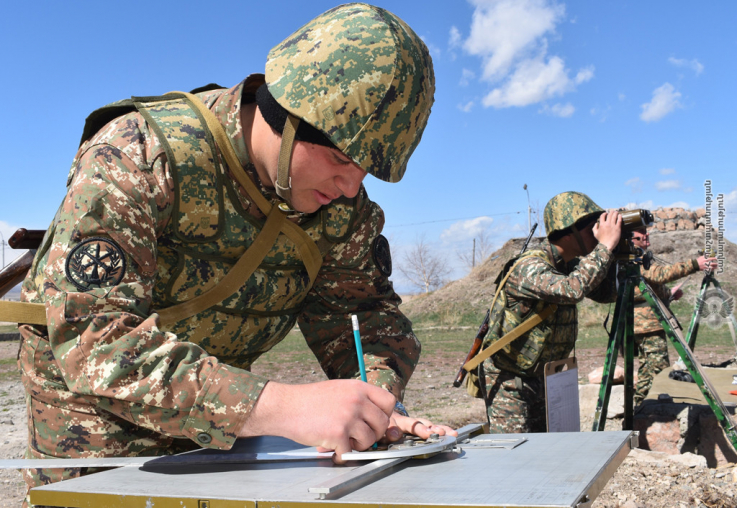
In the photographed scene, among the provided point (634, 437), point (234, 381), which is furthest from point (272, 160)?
point (634, 437)

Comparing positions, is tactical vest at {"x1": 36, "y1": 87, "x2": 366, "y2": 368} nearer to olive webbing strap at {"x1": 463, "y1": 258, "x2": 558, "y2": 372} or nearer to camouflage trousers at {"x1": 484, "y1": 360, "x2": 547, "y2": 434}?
olive webbing strap at {"x1": 463, "y1": 258, "x2": 558, "y2": 372}

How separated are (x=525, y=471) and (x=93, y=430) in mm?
1004

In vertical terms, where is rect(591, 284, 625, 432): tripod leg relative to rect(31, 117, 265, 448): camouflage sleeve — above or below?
below

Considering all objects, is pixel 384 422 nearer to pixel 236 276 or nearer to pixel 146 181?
pixel 236 276

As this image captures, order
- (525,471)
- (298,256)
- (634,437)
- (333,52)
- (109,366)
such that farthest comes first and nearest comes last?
(298,256)
(333,52)
(634,437)
(109,366)
(525,471)

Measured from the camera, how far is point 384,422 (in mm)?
1262

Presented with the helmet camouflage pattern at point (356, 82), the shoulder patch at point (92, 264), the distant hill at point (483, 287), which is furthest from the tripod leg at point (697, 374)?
the distant hill at point (483, 287)

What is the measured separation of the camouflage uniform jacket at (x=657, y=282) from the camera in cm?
648

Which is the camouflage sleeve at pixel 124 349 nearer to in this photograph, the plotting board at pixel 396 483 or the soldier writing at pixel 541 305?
the plotting board at pixel 396 483

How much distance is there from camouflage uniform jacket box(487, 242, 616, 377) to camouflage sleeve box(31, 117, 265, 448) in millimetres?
3297

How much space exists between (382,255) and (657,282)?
18.5ft

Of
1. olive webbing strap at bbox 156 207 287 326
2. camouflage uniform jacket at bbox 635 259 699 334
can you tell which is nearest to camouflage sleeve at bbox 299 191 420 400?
olive webbing strap at bbox 156 207 287 326

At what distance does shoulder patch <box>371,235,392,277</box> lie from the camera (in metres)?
1.99

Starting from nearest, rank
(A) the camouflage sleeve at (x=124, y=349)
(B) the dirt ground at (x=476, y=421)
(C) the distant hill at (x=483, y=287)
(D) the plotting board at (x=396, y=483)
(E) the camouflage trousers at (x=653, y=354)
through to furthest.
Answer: (D) the plotting board at (x=396, y=483) → (A) the camouflage sleeve at (x=124, y=349) → (B) the dirt ground at (x=476, y=421) → (E) the camouflage trousers at (x=653, y=354) → (C) the distant hill at (x=483, y=287)
